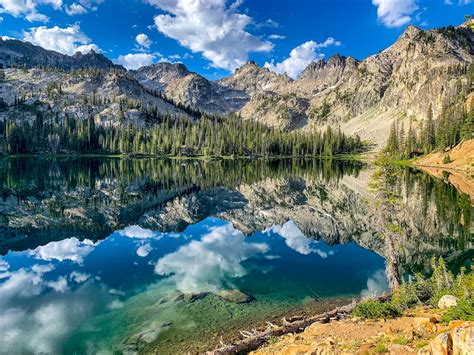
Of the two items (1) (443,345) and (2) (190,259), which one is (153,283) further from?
(1) (443,345)

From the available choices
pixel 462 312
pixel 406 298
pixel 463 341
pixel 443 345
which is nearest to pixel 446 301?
pixel 406 298

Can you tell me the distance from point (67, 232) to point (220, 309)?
2943 cm

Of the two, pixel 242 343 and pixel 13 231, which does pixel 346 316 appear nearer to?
pixel 242 343

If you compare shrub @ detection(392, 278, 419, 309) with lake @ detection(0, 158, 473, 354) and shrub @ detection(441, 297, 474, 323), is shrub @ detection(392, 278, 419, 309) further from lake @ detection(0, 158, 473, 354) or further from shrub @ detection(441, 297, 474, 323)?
shrub @ detection(441, 297, 474, 323)

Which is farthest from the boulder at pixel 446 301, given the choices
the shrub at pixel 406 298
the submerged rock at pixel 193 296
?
the submerged rock at pixel 193 296

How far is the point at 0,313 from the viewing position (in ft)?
71.1

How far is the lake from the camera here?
816 inches

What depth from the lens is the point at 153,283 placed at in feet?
89.7

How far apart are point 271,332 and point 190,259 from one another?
57.3 ft

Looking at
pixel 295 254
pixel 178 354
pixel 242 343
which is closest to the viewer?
pixel 242 343

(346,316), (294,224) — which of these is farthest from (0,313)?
(294,224)

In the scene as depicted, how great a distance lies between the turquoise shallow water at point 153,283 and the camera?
20.2 m

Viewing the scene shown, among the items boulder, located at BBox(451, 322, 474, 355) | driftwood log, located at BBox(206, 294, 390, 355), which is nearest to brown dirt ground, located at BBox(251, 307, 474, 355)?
driftwood log, located at BBox(206, 294, 390, 355)

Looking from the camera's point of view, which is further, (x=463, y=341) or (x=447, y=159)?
(x=447, y=159)
